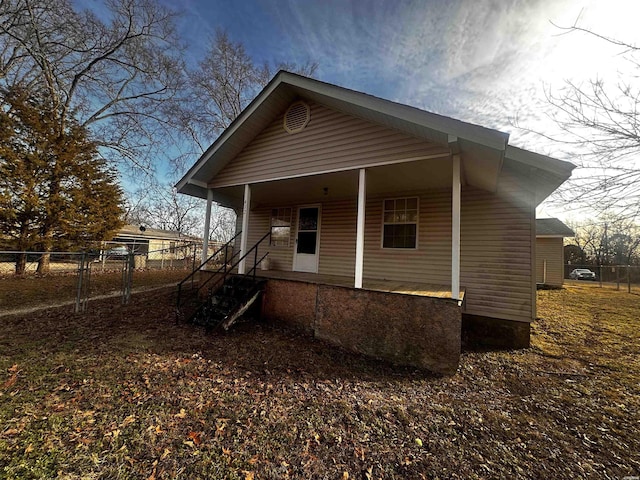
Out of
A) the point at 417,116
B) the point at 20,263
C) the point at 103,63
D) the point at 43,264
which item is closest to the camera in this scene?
the point at 417,116

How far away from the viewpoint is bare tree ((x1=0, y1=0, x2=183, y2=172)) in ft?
38.1

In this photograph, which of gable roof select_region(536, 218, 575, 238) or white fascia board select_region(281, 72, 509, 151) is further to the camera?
gable roof select_region(536, 218, 575, 238)

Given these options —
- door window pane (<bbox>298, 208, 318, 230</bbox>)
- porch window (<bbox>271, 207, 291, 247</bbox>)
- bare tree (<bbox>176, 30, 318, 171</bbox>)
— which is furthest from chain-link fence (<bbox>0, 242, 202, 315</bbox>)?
bare tree (<bbox>176, 30, 318, 171</bbox>)

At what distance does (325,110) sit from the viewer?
18.8ft

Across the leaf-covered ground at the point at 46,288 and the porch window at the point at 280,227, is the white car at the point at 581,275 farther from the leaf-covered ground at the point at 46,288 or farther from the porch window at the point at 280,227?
the leaf-covered ground at the point at 46,288

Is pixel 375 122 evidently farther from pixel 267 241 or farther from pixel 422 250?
pixel 267 241

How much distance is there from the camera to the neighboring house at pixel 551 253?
15.0 meters

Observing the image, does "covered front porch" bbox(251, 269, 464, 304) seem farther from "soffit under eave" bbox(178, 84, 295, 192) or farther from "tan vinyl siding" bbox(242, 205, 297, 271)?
"soffit under eave" bbox(178, 84, 295, 192)

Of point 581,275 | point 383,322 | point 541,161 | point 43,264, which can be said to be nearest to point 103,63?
point 43,264

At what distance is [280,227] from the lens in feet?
29.5

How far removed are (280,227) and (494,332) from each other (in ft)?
21.4

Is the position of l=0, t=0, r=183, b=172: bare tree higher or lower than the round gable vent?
higher

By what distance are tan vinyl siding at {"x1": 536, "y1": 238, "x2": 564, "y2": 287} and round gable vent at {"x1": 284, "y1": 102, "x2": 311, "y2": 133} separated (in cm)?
1651

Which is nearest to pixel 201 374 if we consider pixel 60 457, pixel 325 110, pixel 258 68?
pixel 60 457
